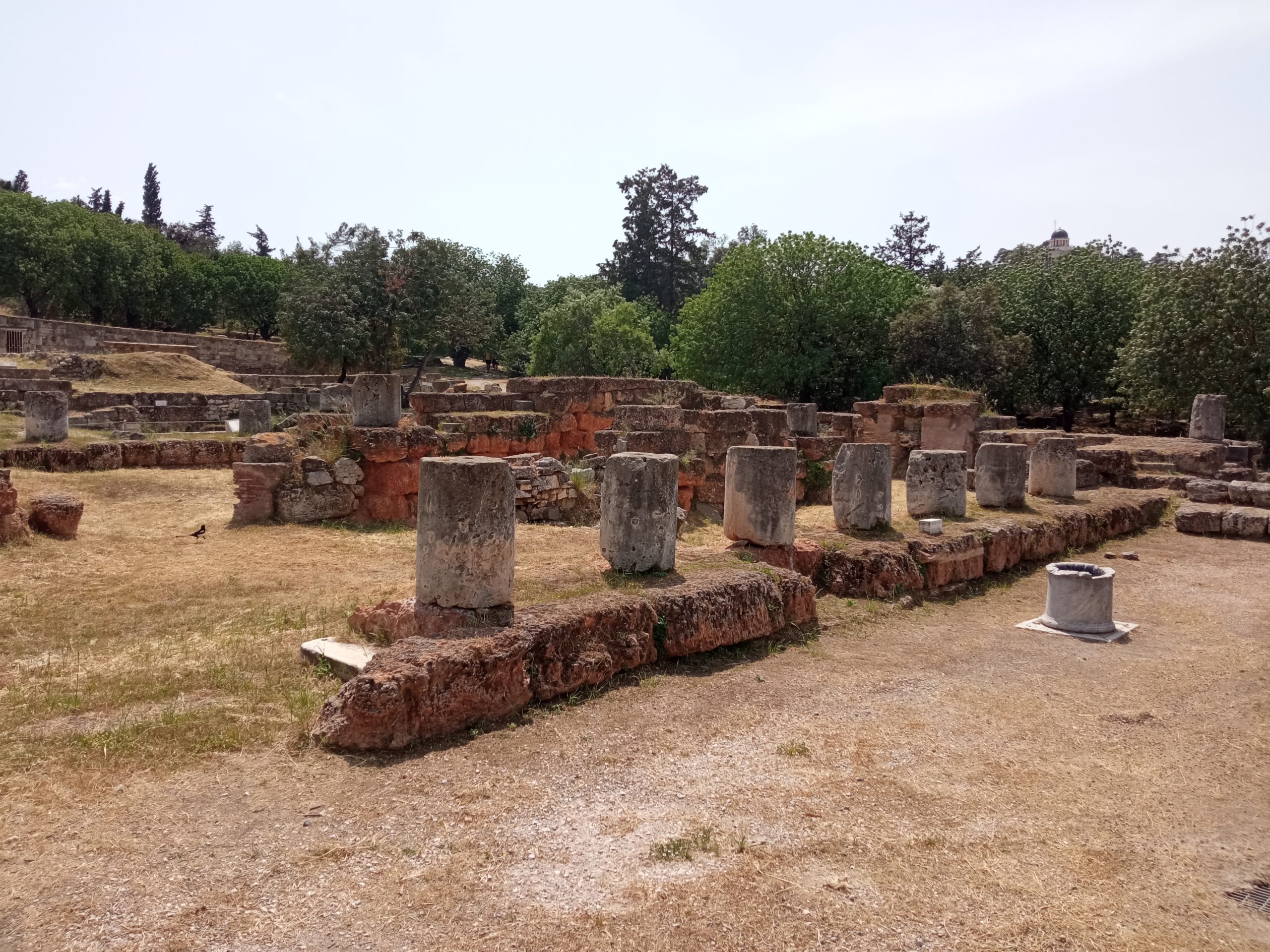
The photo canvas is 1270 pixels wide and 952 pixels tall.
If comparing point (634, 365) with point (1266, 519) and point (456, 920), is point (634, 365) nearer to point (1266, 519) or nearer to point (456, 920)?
point (1266, 519)

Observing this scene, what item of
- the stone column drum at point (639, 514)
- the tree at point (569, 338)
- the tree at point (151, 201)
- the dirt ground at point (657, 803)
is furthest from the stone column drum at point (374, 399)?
the tree at point (151, 201)

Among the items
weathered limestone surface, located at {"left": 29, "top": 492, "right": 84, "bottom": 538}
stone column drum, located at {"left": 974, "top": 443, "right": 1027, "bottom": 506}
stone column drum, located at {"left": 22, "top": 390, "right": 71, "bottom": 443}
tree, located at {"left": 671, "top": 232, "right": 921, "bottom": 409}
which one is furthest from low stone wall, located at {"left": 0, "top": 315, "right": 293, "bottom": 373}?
stone column drum, located at {"left": 974, "top": 443, "right": 1027, "bottom": 506}

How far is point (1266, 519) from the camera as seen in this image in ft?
49.0

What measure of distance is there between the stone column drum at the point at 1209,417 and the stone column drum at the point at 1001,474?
37.3 ft

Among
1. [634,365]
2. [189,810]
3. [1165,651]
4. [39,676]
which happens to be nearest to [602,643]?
[189,810]

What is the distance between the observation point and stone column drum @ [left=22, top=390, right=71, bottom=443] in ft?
58.6

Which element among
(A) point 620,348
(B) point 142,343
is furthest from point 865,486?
(B) point 142,343

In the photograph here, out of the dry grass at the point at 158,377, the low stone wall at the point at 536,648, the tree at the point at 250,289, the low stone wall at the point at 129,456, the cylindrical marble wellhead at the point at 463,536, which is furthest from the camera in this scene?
the tree at the point at 250,289

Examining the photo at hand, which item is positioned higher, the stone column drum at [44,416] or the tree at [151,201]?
the tree at [151,201]

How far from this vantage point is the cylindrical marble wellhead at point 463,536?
7129 mm

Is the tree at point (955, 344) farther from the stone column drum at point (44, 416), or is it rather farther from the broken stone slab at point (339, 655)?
the broken stone slab at point (339, 655)

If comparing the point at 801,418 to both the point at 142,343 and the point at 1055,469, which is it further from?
the point at 142,343

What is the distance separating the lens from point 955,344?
1213 inches

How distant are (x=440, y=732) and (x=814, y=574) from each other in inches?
223
